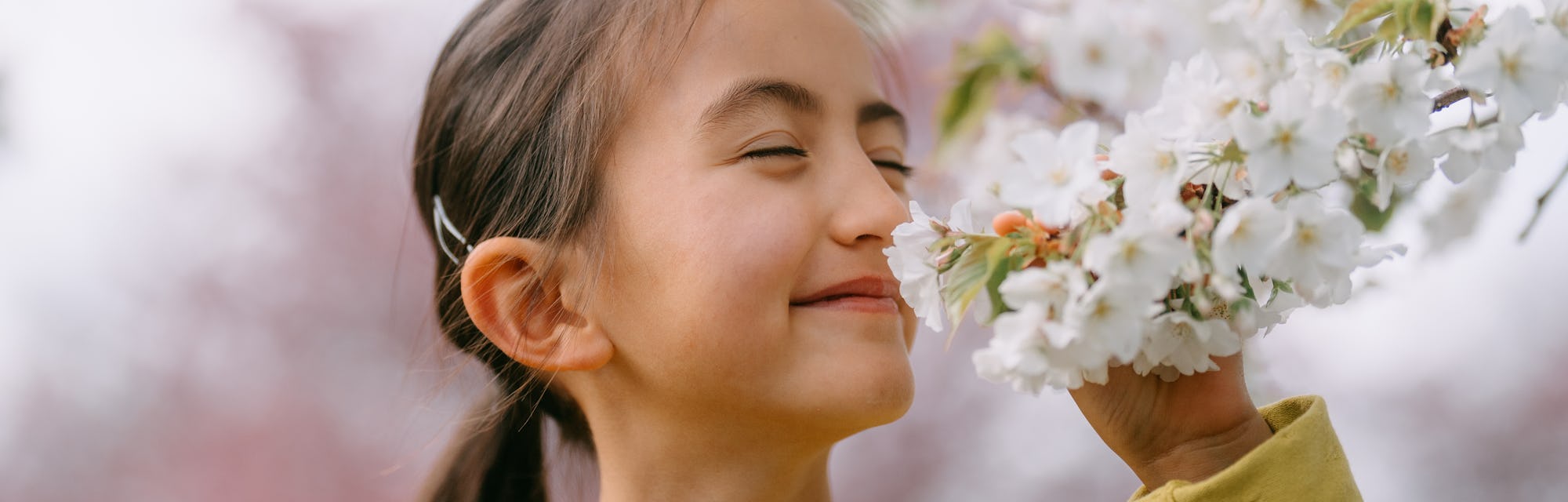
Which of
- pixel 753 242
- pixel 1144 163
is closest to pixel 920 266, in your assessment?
pixel 1144 163

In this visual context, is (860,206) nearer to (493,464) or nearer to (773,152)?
(773,152)

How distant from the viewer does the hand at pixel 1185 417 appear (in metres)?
0.96

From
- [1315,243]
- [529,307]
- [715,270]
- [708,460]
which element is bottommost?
[708,460]

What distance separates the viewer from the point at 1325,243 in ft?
2.07

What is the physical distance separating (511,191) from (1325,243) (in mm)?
773

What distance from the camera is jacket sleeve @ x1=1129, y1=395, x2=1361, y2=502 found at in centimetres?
89

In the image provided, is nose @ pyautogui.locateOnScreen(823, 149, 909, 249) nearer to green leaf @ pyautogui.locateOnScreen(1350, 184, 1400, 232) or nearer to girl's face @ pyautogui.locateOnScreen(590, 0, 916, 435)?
girl's face @ pyautogui.locateOnScreen(590, 0, 916, 435)

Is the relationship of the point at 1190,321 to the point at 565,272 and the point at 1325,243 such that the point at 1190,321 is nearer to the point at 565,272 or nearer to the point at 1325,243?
the point at 1325,243

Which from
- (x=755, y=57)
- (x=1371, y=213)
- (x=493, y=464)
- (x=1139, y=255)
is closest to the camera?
(x=1139, y=255)

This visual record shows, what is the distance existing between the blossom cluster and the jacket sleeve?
21cm

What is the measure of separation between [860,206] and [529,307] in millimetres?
338

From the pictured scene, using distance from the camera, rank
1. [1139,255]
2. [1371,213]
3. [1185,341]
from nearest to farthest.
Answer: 1. [1139,255]
2. [1185,341]
3. [1371,213]

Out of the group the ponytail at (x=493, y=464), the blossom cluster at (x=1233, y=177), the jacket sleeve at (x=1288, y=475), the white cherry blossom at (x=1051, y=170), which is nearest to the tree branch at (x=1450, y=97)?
the blossom cluster at (x=1233, y=177)

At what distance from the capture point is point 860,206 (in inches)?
40.7
